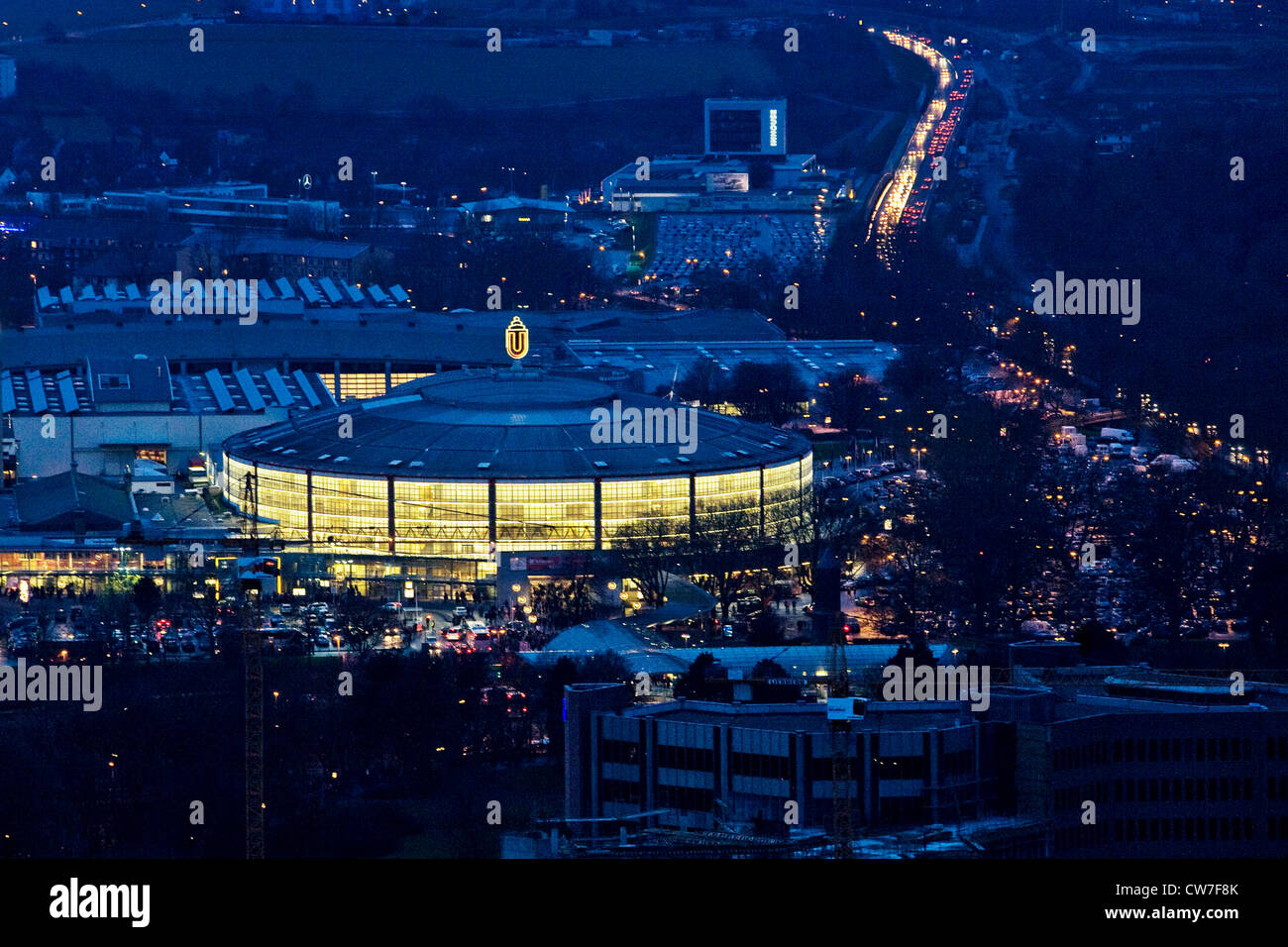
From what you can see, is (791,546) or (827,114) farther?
(827,114)

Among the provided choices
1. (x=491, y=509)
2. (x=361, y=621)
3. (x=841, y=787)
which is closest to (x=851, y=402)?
(x=491, y=509)

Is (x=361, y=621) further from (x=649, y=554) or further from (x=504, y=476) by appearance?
(x=504, y=476)

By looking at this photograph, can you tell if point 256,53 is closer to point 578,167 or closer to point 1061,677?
point 578,167

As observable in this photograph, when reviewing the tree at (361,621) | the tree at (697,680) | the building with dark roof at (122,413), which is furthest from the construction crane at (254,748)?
the building with dark roof at (122,413)

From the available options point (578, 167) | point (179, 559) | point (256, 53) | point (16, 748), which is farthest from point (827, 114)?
point (16, 748)

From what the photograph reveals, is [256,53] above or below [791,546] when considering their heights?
above
